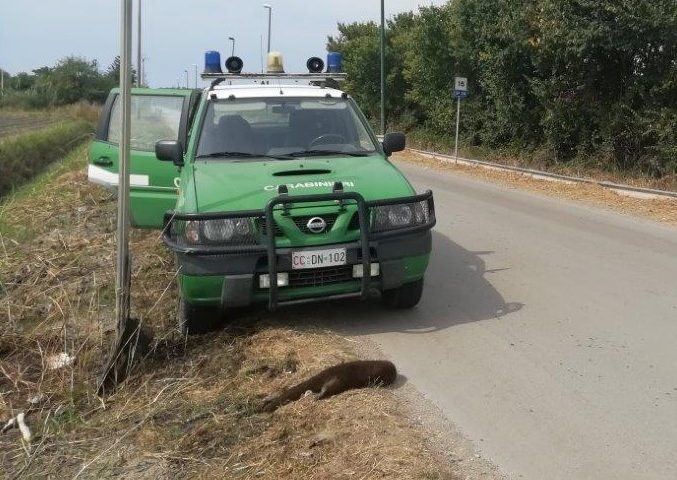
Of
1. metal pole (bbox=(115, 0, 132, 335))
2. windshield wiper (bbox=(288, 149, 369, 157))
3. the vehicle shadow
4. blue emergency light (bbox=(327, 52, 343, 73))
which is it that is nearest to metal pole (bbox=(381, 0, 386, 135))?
blue emergency light (bbox=(327, 52, 343, 73))

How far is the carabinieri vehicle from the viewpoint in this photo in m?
5.38

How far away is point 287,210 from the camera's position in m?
5.45

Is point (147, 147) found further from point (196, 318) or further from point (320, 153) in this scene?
point (196, 318)

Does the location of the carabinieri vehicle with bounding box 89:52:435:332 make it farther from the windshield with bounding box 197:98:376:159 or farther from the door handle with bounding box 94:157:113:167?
the door handle with bounding box 94:157:113:167

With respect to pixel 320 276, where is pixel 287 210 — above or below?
above

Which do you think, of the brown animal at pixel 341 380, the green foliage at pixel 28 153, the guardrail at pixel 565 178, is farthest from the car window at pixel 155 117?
the green foliage at pixel 28 153

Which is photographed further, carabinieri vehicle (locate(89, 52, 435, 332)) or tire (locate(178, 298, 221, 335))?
tire (locate(178, 298, 221, 335))

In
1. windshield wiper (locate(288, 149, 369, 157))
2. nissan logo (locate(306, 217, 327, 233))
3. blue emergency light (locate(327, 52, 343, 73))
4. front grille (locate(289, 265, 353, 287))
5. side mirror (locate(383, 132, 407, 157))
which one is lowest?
front grille (locate(289, 265, 353, 287))

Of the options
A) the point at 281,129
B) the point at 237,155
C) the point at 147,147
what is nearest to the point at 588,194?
the point at 147,147

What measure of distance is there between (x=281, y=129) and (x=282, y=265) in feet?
5.62

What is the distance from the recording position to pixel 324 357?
198 inches

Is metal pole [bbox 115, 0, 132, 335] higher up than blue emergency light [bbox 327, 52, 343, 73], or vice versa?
blue emergency light [bbox 327, 52, 343, 73]

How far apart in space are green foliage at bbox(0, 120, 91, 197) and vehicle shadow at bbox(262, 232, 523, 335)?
14.8 meters

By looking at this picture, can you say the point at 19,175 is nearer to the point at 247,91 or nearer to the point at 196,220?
the point at 247,91
